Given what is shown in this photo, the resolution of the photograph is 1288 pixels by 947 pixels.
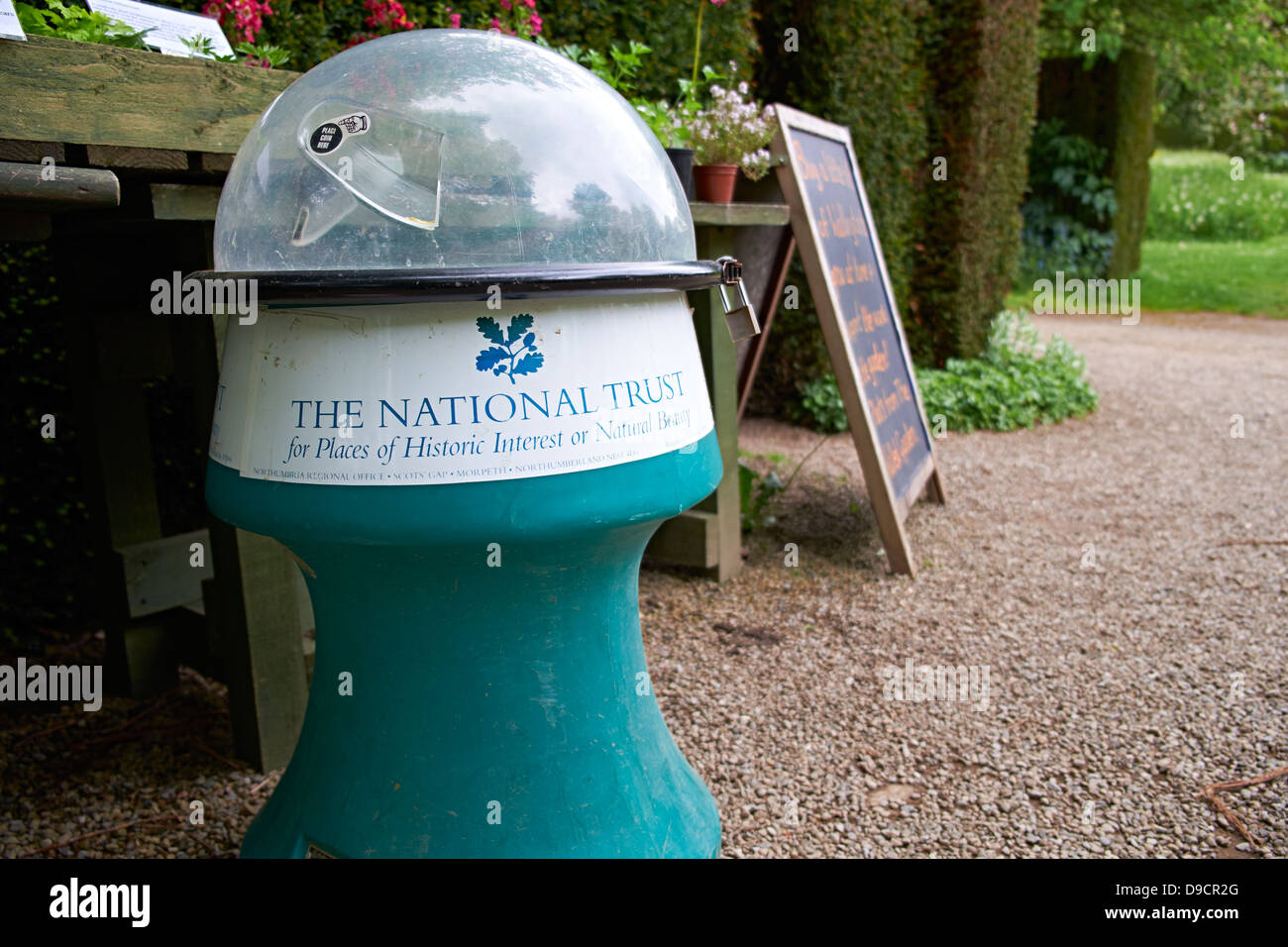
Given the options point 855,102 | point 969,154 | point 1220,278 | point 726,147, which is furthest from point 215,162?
point 1220,278

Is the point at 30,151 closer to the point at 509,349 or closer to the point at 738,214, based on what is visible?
the point at 509,349

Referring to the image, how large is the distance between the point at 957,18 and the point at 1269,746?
5555 mm

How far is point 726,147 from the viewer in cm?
337

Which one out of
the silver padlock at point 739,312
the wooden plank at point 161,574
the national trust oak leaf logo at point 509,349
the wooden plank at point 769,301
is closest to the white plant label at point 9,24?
the national trust oak leaf logo at point 509,349

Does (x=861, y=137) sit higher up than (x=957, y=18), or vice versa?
(x=957, y=18)

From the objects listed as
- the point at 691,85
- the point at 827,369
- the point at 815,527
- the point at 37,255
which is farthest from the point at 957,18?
the point at 37,255

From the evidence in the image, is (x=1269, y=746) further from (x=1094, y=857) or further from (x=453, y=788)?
(x=453, y=788)

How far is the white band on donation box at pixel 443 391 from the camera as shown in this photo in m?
1.44

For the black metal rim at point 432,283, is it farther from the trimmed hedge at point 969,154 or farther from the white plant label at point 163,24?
the trimmed hedge at point 969,154

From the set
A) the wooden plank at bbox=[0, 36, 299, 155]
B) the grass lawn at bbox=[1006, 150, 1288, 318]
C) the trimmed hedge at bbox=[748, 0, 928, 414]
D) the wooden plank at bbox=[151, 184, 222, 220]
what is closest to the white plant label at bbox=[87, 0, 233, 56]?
the wooden plank at bbox=[0, 36, 299, 155]

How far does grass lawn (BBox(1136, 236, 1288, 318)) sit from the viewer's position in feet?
40.3

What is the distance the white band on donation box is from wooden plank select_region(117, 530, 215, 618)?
1410 millimetres

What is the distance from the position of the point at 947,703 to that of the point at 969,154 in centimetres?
512

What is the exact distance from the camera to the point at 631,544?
169 centimetres
